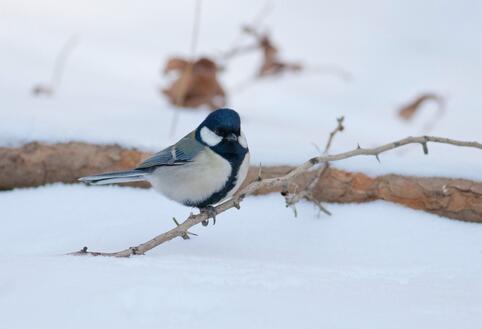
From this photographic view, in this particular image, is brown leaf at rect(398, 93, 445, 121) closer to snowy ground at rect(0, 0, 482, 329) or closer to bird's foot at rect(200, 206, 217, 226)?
snowy ground at rect(0, 0, 482, 329)

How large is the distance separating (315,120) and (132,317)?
3.39 metres

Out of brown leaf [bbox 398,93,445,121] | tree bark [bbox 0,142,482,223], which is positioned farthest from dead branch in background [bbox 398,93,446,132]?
tree bark [bbox 0,142,482,223]

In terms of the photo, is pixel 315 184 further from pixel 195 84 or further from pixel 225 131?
pixel 195 84

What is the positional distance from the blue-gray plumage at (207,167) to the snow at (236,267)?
8.2 inches

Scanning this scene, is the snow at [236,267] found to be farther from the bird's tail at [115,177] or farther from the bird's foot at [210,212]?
the bird's tail at [115,177]

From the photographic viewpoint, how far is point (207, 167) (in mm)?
3100

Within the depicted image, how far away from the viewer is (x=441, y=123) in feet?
18.4

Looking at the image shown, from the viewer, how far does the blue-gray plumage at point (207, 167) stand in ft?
10.1

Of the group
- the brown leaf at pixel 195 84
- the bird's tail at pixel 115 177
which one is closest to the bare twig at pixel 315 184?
the bird's tail at pixel 115 177

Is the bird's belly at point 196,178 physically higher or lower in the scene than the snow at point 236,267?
higher

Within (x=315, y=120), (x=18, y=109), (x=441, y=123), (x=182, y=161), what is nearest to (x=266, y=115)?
(x=315, y=120)

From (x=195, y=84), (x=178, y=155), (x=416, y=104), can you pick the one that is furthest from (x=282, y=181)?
(x=416, y=104)

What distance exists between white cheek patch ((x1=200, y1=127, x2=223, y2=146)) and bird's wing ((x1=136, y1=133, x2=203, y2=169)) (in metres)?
0.03

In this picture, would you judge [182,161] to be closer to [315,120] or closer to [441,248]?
[441,248]
